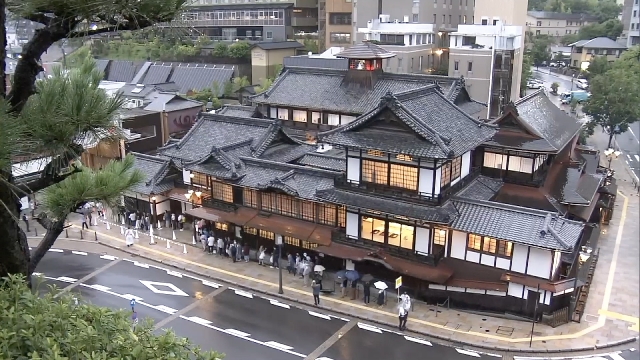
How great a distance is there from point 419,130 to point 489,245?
6.17 m

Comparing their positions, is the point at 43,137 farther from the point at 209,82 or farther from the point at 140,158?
the point at 209,82

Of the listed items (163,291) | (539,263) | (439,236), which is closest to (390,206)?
(439,236)

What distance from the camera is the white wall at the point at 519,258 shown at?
2259cm

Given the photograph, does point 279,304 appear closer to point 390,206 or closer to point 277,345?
point 277,345

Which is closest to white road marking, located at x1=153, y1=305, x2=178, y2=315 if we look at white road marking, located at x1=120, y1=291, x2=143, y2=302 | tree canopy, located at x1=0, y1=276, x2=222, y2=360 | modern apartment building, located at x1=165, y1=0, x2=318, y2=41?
white road marking, located at x1=120, y1=291, x2=143, y2=302

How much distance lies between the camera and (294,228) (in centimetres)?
2806

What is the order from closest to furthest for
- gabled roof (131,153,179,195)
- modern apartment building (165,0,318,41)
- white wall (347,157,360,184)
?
white wall (347,157,360,184), gabled roof (131,153,179,195), modern apartment building (165,0,318,41)

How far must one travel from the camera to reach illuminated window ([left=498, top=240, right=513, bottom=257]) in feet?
75.3

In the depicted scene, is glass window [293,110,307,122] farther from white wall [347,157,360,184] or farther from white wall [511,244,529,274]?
white wall [511,244,529,274]

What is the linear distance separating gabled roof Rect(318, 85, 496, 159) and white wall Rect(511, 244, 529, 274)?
5.05m

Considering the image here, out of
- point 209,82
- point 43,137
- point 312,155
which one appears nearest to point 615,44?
point 209,82

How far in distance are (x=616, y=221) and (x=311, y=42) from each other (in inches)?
2059

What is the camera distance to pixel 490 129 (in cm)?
2852

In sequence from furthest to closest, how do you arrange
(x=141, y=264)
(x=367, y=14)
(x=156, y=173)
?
1. (x=367, y=14)
2. (x=156, y=173)
3. (x=141, y=264)
